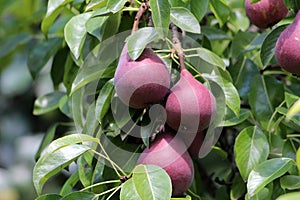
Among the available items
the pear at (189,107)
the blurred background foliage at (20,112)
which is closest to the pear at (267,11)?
the pear at (189,107)

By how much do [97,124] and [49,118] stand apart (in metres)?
1.36

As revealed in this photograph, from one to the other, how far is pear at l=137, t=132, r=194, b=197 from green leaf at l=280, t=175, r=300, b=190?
16cm

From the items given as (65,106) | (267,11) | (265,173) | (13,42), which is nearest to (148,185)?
(265,173)

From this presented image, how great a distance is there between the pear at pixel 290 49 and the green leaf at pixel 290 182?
0.18 metres

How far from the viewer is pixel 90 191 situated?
3.55 ft

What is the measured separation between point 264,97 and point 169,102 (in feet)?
1.22

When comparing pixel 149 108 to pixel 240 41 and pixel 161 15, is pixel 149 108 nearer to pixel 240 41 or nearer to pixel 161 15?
pixel 161 15

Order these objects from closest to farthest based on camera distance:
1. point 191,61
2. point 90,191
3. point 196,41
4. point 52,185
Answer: point 90,191, point 191,61, point 196,41, point 52,185

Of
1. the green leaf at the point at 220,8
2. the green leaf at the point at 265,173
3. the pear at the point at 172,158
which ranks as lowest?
the green leaf at the point at 265,173

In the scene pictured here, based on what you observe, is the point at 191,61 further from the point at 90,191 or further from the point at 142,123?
the point at 90,191

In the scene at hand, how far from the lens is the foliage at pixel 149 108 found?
0.98 metres

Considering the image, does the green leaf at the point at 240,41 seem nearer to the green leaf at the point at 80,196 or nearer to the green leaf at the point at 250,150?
the green leaf at the point at 250,150

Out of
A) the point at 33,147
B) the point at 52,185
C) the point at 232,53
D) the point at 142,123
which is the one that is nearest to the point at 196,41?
the point at 232,53

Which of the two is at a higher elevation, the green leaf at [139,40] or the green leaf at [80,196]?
the green leaf at [139,40]
